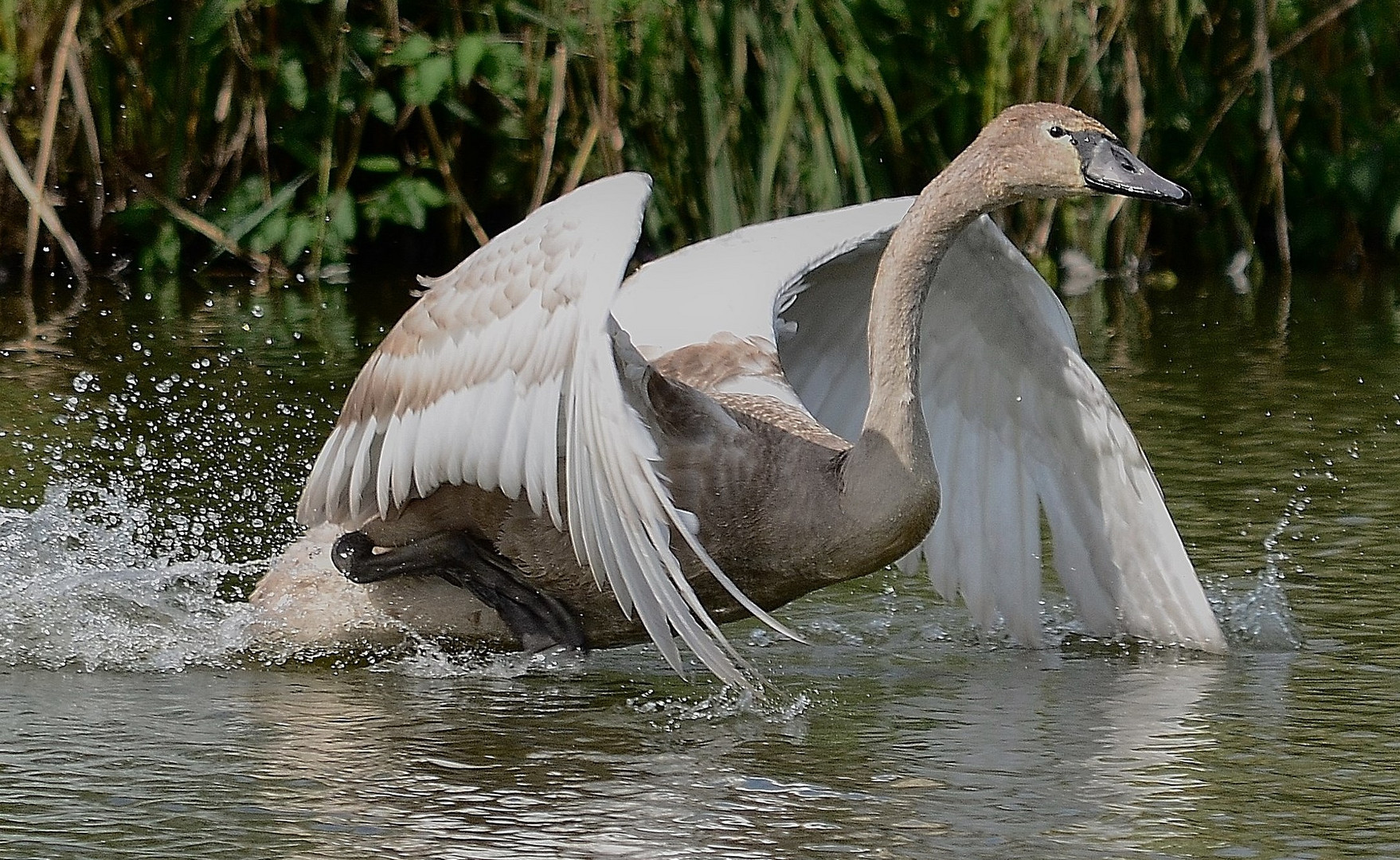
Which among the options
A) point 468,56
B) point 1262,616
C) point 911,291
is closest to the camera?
point 911,291

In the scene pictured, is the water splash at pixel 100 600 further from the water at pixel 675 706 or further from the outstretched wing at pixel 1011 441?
the outstretched wing at pixel 1011 441

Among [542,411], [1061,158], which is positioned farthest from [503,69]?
[542,411]

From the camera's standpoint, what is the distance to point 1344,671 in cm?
440

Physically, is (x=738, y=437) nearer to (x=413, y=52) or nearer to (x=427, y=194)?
(x=413, y=52)

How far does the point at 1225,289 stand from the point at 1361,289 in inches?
21.5

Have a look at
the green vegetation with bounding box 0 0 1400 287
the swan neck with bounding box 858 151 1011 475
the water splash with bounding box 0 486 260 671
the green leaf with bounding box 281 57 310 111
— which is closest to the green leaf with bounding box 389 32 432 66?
the green vegetation with bounding box 0 0 1400 287

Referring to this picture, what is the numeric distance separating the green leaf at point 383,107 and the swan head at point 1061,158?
522 centimetres

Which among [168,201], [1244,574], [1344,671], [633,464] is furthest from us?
[168,201]

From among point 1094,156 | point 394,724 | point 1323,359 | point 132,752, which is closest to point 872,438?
point 1094,156

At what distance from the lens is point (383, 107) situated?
9.26m

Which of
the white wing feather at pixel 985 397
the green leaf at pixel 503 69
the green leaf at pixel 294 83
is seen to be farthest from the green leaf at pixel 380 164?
A: the white wing feather at pixel 985 397

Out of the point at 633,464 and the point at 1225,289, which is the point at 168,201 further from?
the point at 633,464

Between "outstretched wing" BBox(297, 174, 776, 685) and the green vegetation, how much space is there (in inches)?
158

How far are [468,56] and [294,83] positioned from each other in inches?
30.5
